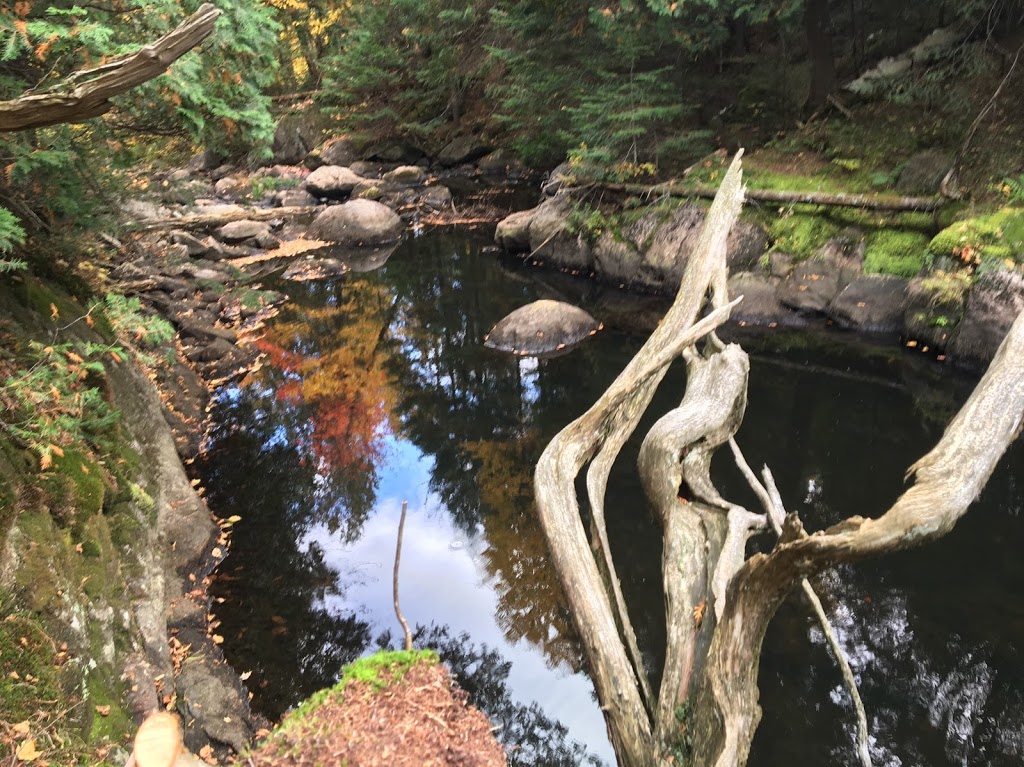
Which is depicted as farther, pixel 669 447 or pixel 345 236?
pixel 345 236

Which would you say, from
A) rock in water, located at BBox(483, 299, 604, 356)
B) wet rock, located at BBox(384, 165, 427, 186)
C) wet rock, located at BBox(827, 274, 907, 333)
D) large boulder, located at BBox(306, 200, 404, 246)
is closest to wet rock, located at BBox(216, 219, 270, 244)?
large boulder, located at BBox(306, 200, 404, 246)

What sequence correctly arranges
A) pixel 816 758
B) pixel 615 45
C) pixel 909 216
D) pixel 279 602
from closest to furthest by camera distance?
pixel 816 758
pixel 279 602
pixel 909 216
pixel 615 45

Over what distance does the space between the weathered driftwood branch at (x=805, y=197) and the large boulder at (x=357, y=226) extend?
6301mm

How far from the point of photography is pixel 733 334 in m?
10.3

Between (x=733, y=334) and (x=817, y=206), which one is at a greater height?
(x=817, y=206)

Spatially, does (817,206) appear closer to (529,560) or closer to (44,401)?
(529,560)

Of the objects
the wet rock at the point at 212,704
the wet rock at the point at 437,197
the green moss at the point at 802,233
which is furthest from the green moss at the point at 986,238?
the wet rock at the point at 437,197

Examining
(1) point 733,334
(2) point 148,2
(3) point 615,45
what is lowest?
(1) point 733,334

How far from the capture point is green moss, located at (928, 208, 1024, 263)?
8.39 meters

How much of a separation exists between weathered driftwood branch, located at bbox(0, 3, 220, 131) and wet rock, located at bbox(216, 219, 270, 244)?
14.1 m

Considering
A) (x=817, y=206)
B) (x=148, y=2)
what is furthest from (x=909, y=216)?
(x=148, y=2)

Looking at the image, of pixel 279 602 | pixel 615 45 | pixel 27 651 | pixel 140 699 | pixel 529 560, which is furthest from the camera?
pixel 615 45

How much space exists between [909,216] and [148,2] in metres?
9.99

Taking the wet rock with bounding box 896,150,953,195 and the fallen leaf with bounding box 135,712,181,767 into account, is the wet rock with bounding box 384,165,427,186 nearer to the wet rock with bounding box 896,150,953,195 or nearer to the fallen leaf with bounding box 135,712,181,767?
the wet rock with bounding box 896,150,953,195
